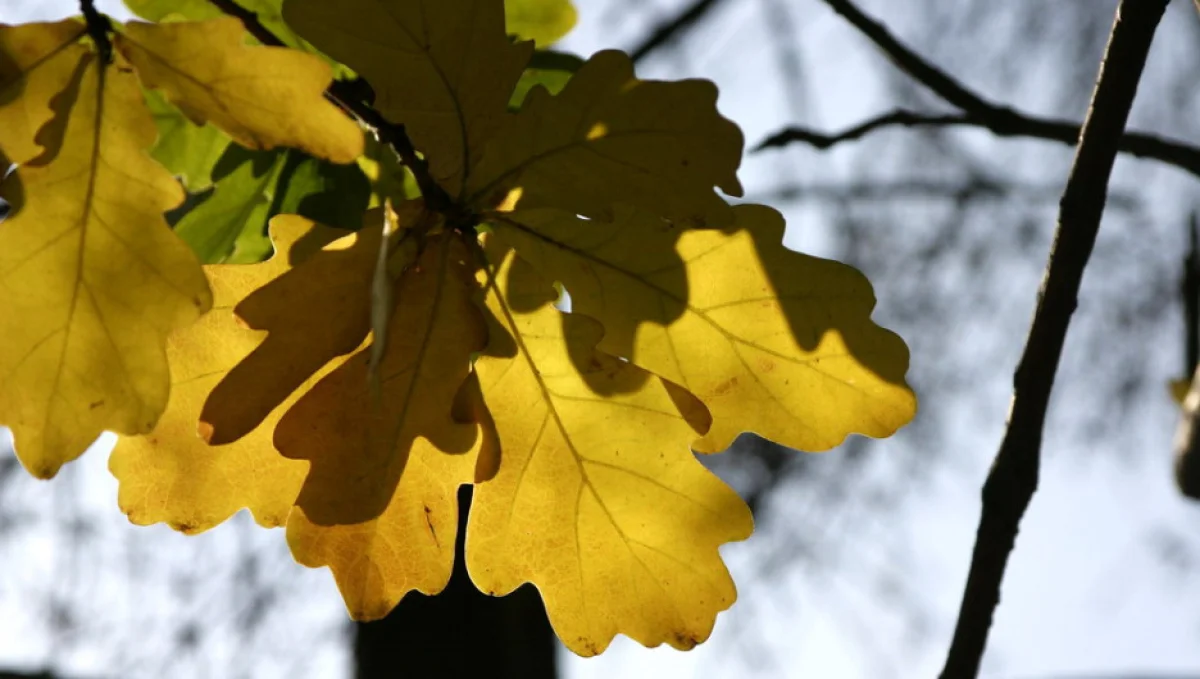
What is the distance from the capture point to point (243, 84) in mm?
643

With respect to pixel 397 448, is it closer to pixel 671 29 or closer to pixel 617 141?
pixel 617 141

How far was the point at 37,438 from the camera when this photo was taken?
668mm

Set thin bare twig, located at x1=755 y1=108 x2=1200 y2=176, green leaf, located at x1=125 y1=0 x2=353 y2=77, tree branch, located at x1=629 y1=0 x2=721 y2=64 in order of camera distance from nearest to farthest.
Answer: green leaf, located at x1=125 y1=0 x2=353 y2=77, thin bare twig, located at x1=755 y1=108 x2=1200 y2=176, tree branch, located at x1=629 y1=0 x2=721 y2=64

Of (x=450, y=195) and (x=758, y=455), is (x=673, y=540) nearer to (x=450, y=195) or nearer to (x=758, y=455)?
(x=450, y=195)

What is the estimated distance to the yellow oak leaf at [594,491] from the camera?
80cm

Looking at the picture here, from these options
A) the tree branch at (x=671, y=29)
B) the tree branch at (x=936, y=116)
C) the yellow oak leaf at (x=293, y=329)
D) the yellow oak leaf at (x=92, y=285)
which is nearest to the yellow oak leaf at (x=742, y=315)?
the yellow oak leaf at (x=293, y=329)

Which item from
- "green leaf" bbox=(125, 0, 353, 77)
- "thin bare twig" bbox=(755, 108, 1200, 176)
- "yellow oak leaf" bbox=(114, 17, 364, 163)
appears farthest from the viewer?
"thin bare twig" bbox=(755, 108, 1200, 176)

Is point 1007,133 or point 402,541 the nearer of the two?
point 402,541

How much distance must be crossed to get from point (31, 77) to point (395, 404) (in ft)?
0.95

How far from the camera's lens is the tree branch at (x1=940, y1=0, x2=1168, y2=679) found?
2.66 feet

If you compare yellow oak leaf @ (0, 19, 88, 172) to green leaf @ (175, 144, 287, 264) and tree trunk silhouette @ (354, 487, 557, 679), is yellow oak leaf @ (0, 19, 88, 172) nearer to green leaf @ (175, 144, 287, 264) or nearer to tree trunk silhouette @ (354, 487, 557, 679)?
green leaf @ (175, 144, 287, 264)

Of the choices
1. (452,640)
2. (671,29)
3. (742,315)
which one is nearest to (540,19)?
(742,315)

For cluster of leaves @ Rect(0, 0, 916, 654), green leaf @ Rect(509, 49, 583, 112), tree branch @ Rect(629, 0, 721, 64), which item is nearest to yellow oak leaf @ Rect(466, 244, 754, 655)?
cluster of leaves @ Rect(0, 0, 916, 654)

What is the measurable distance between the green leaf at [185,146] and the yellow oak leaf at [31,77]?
1.03ft
